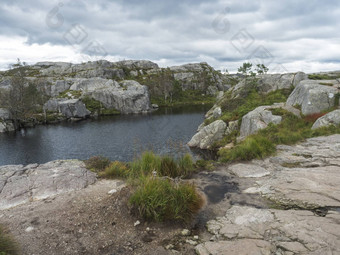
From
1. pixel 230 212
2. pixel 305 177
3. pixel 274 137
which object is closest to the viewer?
pixel 230 212

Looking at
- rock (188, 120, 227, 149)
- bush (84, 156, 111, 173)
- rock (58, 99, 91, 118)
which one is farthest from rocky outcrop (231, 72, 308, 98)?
rock (58, 99, 91, 118)

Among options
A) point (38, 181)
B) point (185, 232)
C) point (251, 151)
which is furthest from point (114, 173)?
point (251, 151)

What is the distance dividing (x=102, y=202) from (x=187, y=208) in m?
3.58

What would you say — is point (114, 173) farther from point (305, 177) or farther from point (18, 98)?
point (18, 98)

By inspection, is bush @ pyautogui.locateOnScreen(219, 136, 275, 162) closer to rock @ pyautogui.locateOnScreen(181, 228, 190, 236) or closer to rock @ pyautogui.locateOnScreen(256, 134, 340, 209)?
rock @ pyautogui.locateOnScreen(256, 134, 340, 209)

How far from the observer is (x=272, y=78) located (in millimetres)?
49938

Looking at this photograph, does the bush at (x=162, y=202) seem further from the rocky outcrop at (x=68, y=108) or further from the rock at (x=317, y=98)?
the rocky outcrop at (x=68, y=108)

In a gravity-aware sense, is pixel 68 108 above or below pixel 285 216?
below

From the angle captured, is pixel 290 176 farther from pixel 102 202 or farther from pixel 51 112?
pixel 51 112

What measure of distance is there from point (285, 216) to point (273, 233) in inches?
42.9

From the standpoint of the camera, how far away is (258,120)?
79.3 ft

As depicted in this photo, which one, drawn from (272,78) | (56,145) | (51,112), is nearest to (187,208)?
(56,145)

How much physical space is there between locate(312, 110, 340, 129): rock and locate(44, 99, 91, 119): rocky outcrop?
250 ft

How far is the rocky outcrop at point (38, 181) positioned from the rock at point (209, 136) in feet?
69.9
